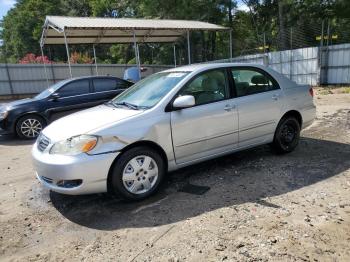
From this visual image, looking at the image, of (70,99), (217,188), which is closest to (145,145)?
(217,188)

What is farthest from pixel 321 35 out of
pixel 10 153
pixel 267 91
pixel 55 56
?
pixel 55 56

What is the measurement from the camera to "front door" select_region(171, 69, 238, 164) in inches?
176

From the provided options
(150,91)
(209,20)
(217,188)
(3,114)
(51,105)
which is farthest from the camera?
(209,20)

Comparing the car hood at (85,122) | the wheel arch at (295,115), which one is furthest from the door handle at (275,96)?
the car hood at (85,122)

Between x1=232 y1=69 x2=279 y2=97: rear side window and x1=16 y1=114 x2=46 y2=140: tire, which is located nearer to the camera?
x1=232 y1=69 x2=279 y2=97: rear side window

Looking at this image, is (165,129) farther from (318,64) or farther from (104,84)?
(318,64)

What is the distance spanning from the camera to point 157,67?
2877 cm

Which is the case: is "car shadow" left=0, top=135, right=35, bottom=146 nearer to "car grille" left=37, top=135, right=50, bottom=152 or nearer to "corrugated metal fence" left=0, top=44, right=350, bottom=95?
"car grille" left=37, top=135, right=50, bottom=152

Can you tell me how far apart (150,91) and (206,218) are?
79.7 inches

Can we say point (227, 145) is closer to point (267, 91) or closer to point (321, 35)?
point (267, 91)

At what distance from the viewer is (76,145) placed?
3.89m

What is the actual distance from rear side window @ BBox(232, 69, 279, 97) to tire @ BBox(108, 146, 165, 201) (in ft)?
5.63

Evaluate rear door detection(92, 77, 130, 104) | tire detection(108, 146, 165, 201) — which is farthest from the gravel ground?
rear door detection(92, 77, 130, 104)

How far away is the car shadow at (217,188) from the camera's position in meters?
3.88
